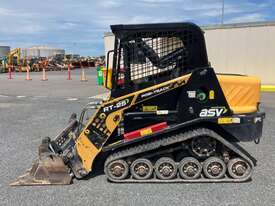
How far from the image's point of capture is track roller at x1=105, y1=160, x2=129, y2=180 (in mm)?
4452

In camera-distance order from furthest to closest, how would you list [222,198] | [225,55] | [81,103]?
[225,55], [81,103], [222,198]

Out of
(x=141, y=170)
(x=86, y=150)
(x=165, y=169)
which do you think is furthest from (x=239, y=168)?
(x=86, y=150)

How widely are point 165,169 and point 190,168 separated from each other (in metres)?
0.33

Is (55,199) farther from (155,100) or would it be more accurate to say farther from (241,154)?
(241,154)

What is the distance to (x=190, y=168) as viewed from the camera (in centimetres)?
443

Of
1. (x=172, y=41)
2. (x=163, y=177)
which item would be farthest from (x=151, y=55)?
(x=163, y=177)

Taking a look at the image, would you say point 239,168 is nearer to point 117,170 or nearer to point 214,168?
point 214,168

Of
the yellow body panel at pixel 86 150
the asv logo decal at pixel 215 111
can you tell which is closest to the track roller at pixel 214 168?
the asv logo decal at pixel 215 111

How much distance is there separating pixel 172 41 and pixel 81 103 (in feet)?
24.0

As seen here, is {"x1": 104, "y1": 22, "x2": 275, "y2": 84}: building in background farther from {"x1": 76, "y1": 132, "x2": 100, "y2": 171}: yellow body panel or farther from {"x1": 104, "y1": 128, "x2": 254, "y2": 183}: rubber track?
{"x1": 76, "y1": 132, "x2": 100, "y2": 171}: yellow body panel

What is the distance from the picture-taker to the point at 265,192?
414 cm

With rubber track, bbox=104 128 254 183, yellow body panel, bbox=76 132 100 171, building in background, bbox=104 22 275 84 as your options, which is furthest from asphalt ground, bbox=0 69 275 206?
building in background, bbox=104 22 275 84

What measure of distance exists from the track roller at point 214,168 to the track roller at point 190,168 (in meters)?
0.09

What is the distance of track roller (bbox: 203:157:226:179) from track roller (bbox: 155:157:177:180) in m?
0.42
